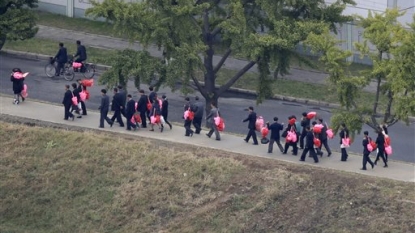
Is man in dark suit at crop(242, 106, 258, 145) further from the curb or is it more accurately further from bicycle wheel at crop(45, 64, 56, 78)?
bicycle wheel at crop(45, 64, 56, 78)

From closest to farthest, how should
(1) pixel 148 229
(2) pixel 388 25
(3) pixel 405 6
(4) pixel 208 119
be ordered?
(1) pixel 148 229, (2) pixel 388 25, (4) pixel 208 119, (3) pixel 405 6

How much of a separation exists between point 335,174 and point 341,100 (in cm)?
260

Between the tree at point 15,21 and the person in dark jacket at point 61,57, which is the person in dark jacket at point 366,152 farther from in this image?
the tree at point 15,21

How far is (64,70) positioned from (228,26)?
8.85 metres

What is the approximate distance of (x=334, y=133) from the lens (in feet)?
104

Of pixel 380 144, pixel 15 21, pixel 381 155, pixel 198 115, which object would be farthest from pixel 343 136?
pixel 15 21

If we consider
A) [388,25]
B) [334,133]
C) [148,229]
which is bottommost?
[148,229]

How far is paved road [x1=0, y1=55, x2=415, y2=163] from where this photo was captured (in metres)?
35.2

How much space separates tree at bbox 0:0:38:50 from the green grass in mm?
6468

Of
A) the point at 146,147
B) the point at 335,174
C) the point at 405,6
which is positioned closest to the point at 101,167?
the point at 146,147

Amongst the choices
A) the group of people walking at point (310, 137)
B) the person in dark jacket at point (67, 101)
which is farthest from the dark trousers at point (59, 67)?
the group of people walking at point (310, 137)

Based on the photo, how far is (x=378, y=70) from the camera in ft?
100

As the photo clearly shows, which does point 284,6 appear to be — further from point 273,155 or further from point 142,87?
point 142,87

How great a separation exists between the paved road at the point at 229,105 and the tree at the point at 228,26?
3075 mm
